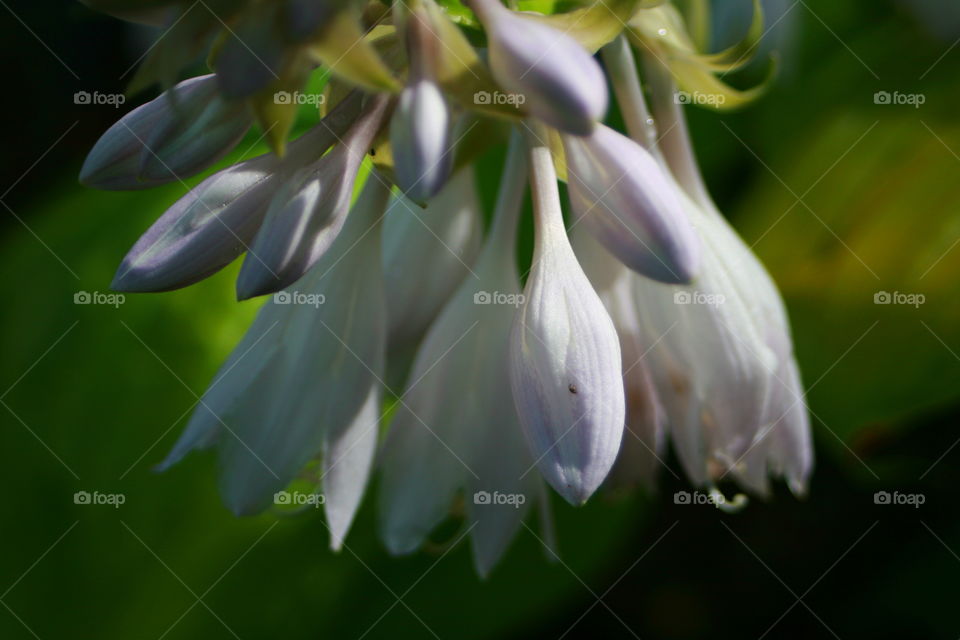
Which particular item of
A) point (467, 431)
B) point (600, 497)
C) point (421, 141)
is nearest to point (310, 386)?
point (467, 431)

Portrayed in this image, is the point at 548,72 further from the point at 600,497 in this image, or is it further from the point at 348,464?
the point at 600,497

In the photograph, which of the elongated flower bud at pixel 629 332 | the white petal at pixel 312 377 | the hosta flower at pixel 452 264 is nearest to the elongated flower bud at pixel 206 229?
the hosta flower at pixel 452 264

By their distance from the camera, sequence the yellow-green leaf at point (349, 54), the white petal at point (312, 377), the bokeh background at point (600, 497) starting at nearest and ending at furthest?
the yellow-green leaf at point (349, 54)
the white petal at point (312, 377)
the bokeh background at point (600, 497)

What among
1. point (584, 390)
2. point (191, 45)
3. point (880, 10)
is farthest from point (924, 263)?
point (191, 45)

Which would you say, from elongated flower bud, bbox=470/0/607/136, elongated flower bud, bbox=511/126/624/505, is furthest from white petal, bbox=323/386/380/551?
elongated flower bud, bbox=470/0/607/136

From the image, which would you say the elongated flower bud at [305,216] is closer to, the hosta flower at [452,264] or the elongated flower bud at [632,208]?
the hosta flower at [452,264]

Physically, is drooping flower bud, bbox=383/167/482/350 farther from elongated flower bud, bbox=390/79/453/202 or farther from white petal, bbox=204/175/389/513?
elongated flower bud, bbox=390/79/453/202
